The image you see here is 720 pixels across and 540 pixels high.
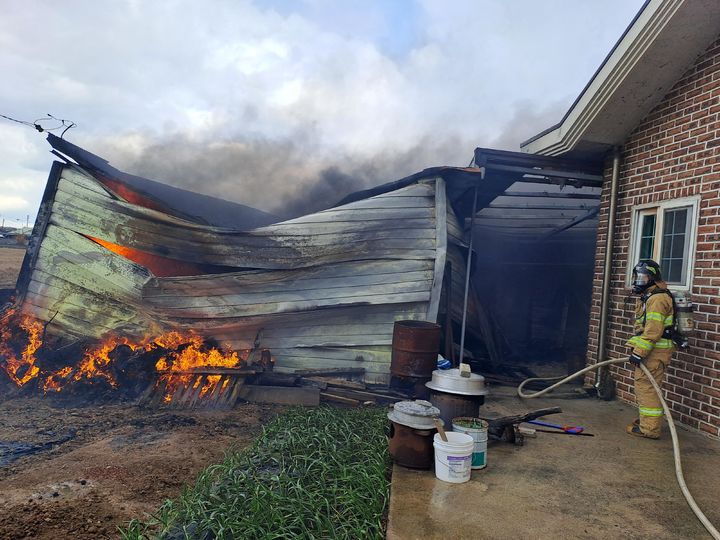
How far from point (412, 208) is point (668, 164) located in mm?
3501

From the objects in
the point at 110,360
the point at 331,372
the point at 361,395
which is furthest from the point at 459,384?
the point at 110,360

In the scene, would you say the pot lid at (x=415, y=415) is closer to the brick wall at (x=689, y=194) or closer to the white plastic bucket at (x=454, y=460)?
the white plastic bucket at (x=454, y=460)

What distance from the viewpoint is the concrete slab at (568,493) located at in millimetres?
3148

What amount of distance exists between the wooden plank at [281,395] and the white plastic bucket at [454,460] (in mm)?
3253

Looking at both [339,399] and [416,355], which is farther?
[339,399]

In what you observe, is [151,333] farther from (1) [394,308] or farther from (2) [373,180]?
(2) [373,180]

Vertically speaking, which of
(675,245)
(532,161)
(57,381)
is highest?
(532,161)

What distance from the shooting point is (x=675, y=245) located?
5.82m

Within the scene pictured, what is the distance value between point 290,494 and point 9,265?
60.9 ft

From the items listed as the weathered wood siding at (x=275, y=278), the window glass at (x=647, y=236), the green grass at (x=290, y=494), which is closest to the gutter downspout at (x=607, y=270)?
the window glass at (x=647, y=236)

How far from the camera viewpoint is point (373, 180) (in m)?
14.0

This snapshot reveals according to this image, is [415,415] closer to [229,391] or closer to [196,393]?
[229,391]

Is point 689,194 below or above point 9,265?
above

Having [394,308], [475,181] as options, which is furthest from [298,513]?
[475,181]
